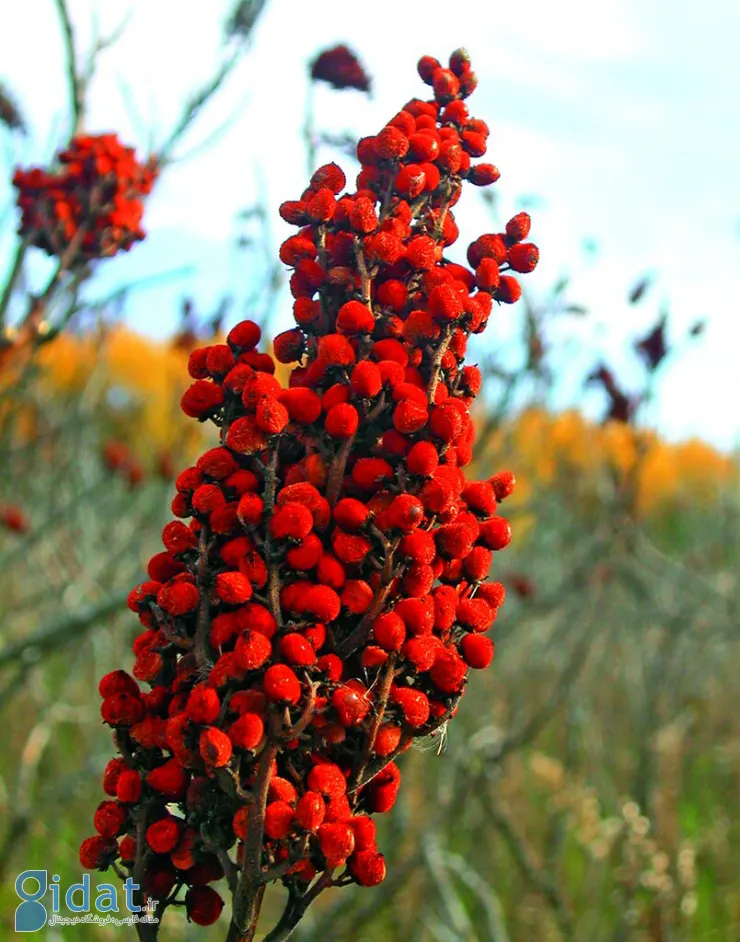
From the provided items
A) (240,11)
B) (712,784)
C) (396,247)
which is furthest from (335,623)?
(712,784)

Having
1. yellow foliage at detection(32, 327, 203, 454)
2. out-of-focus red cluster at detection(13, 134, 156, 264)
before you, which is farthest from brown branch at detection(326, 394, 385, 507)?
yellow foliage at detection(32, 327, 203, 454)

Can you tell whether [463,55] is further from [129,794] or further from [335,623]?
[129,794]

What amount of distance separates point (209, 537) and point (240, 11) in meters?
2.07

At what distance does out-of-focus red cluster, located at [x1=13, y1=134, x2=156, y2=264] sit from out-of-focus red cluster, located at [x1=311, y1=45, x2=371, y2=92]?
73 cm

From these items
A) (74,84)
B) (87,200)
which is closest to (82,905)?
(87,200)

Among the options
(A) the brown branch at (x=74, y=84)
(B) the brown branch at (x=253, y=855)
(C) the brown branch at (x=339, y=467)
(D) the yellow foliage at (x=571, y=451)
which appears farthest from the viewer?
(D) the yellow foliage at (x=571, y=451)

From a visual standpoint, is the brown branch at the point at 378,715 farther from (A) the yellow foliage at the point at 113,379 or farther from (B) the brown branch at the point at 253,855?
(A) the yellow foliage at the point at 113,379

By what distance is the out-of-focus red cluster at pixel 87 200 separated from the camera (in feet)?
7.63

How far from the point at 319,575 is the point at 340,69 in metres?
2.07

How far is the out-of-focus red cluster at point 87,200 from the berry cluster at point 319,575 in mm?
1144

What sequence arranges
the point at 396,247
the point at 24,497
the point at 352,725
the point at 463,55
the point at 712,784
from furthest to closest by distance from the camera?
1. the point at 712,784
2. the point at 24,497
3. the point at 463,55
4. the point at 396,247
5. the point at 352,725

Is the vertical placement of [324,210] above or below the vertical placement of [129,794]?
above

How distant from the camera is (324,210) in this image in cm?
130

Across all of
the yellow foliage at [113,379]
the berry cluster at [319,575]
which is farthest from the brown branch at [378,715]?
the yellow foliage at [113,379]
